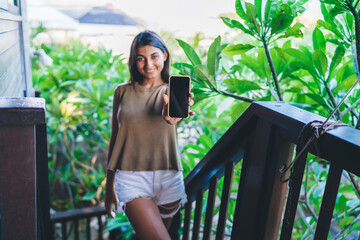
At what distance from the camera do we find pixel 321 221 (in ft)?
2.19

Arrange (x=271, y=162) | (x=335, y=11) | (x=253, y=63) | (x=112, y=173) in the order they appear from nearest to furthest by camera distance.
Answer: (x=271, y=162) → (x=335, y=11) → (x=253, y=63) → (x=112, y=173)

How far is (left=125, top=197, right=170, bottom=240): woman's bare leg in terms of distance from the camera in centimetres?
143

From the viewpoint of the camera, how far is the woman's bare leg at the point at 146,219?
143 centimetres

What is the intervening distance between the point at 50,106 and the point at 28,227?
7.71ft

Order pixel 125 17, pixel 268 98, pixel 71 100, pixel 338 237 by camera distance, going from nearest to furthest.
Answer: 1. pixel 338 237
2. pixel 268 98
3. pixel 71 100
4. pixel 125 17

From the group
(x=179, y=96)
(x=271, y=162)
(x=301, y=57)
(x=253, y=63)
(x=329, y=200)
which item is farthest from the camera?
(x=253, y=63)

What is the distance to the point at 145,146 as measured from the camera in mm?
1516

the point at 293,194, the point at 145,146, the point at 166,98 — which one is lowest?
the point at 145,146

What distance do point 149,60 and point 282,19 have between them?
63cm

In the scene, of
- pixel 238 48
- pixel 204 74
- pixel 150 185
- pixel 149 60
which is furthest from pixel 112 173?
pixel 238 48

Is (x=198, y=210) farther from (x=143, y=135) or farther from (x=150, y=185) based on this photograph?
(x=143, y=135)

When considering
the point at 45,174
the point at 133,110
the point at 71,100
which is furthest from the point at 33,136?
the point at 71,100

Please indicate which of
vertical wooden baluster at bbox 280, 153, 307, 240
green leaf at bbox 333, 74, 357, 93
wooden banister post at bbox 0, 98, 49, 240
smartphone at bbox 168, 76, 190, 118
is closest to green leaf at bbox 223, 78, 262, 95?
smartphone at bbox 168, 76, 190, 118

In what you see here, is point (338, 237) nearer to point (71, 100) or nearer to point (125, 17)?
point (71, 100)
